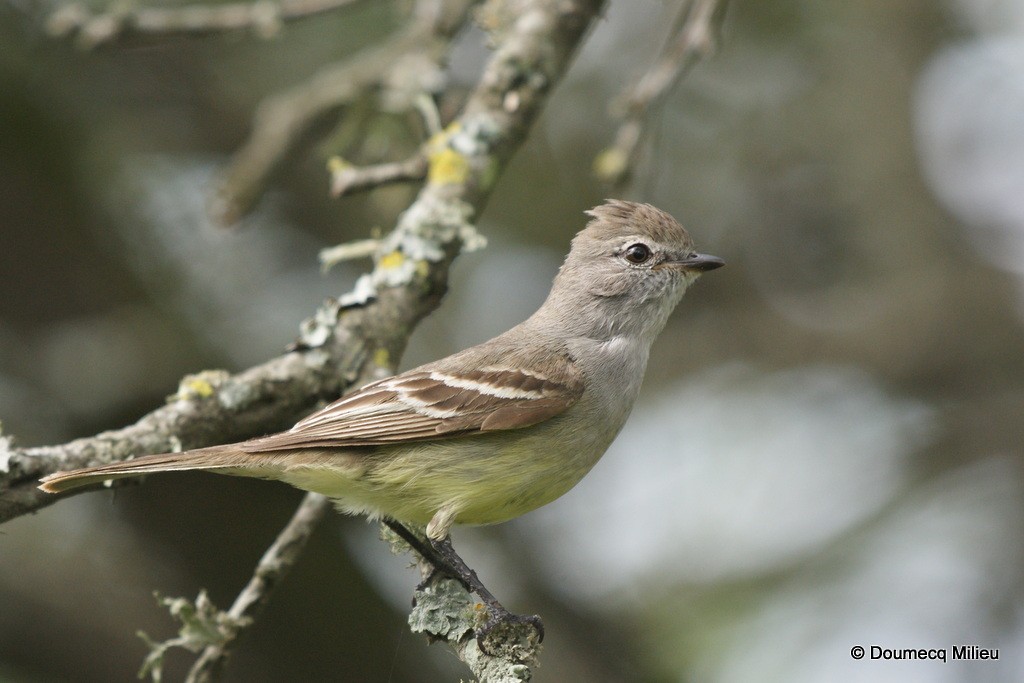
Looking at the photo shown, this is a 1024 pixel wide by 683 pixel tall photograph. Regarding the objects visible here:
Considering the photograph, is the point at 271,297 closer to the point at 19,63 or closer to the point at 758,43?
the point at 19,63

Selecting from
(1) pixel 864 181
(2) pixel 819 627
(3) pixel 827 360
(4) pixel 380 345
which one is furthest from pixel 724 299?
(4) pixel 380 345

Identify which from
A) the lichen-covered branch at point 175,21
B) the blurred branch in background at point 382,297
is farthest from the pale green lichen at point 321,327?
the lichen-covered branch at point 175,21

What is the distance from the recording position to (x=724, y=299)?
32.0 ft

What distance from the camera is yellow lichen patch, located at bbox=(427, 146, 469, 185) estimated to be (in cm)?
562

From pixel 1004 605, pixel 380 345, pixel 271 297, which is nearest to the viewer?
pixel 380 345

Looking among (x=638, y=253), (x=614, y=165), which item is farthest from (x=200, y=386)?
(x=614, y=165)

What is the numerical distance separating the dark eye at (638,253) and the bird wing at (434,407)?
2.99 ft

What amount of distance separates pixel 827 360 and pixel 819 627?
105 inches

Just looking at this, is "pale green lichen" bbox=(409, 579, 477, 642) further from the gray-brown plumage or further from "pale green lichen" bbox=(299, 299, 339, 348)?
"pale green lichen" bbox=(299, 299, 339, 348)

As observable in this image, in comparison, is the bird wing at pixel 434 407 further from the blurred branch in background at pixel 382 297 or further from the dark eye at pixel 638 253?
the dark eye at pixel 638 253

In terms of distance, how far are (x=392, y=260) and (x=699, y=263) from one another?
1715 millimetres

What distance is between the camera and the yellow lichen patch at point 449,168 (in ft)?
18.4

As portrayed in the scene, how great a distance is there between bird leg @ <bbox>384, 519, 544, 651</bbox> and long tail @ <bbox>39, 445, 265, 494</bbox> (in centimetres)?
85

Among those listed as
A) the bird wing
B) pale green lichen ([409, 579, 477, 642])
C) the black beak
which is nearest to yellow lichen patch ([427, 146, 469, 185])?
the bird wing
